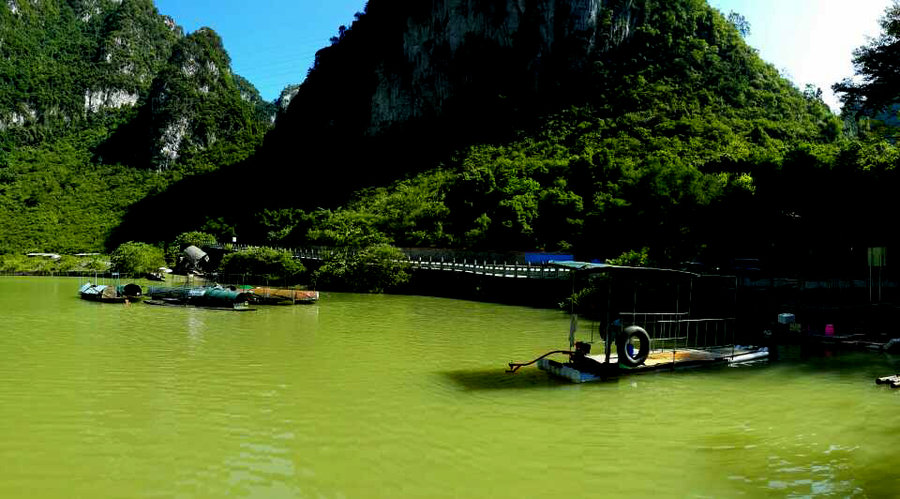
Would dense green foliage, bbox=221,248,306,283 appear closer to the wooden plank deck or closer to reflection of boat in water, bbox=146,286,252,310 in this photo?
reflection of boat in water, bbox=146,286,252,310

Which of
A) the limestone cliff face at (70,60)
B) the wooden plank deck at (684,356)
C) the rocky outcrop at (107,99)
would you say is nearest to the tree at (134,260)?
the wooden plank deck at (684,356)

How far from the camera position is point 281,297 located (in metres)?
40.6

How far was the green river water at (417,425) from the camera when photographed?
30.9 feet

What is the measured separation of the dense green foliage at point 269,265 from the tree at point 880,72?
4664 centimetres

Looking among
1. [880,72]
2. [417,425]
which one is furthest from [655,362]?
[880,72]

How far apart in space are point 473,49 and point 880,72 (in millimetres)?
82178

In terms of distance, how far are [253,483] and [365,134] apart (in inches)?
4497

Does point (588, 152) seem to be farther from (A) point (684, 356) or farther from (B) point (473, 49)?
(A) point (684, 356)

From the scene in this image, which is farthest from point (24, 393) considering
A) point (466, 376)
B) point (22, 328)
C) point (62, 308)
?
point (62, 308)

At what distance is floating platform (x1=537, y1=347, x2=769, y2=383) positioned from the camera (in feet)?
53.6

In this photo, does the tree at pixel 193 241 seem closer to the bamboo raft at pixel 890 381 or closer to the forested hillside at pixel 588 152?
the forested hillside at pixel 588 152

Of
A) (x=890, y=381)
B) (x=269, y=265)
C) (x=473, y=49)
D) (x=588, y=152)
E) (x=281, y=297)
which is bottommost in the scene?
(x=890, y=381)

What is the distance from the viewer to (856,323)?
82.0 ft

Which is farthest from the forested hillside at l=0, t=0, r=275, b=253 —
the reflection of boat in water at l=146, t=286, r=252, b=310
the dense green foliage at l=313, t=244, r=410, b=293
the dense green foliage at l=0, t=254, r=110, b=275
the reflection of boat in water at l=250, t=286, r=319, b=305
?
the reflection of boat in water at l=250, t=286, r=319, b=305
